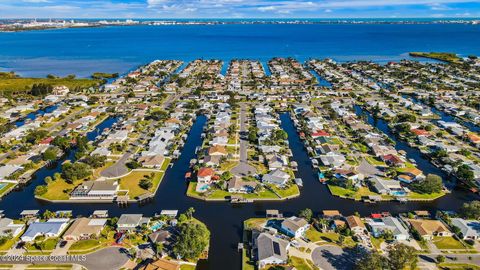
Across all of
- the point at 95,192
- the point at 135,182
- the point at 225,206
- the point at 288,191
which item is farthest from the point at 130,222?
the point at 288,191

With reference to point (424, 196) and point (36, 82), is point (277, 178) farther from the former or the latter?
point (36, 82)

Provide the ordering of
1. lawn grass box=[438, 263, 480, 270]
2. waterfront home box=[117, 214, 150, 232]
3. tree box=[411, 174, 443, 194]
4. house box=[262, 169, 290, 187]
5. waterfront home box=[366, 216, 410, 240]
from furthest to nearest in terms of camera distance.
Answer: house box=[262, 169, 290, 187]
tree box=[411, 174, 443, 194]
waterfront home box=[117, 214, 150, 232]
waterfront home box=[366, 216, 410, 240]
lawn grass box=[438, 263, 480, 270]

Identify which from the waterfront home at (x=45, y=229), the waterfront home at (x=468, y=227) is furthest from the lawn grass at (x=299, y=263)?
the waterfront home at (x=45, y=229)

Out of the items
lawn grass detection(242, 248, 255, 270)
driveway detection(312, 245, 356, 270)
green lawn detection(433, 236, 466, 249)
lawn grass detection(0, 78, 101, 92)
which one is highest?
lawn grass detection(0, 78, 101, 92)

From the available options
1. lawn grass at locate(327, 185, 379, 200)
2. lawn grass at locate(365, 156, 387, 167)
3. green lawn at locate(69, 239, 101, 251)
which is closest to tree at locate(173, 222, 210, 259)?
green lawn at locate(69, 239, 101, 251)

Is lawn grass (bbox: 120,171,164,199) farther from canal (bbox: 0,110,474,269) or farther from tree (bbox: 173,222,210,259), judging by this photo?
tree (bbox: 173,222,210,259)

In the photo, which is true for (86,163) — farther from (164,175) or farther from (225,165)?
(225,165)

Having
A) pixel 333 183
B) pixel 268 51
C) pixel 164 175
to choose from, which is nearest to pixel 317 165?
pixel 333 183
